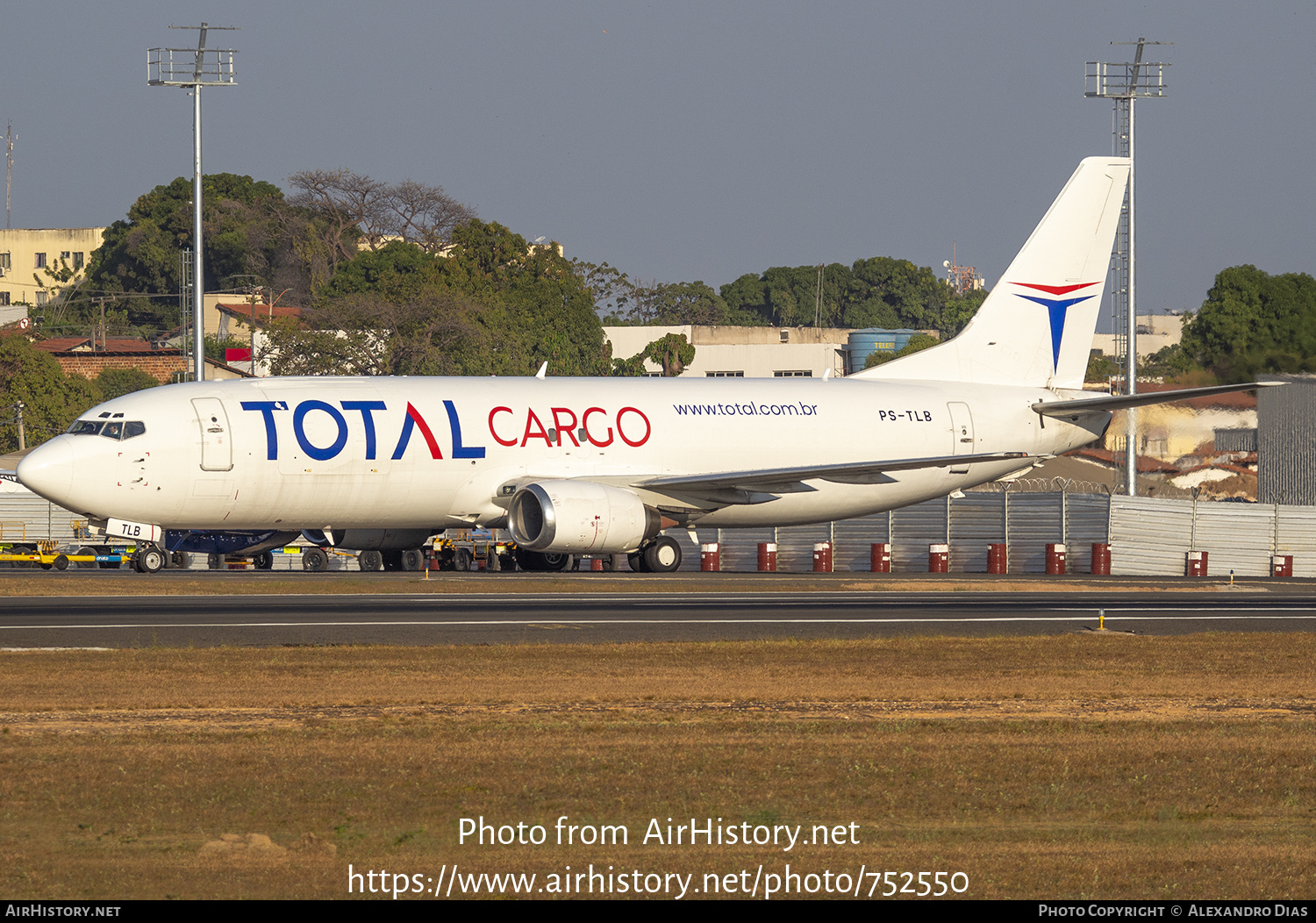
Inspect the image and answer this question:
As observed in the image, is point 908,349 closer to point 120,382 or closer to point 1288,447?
point 120,382

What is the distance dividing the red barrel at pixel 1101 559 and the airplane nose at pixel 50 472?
29.7 metres

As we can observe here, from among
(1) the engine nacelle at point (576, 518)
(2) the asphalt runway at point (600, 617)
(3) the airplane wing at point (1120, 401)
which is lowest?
(2) the asphalt runway at point (600, 617)

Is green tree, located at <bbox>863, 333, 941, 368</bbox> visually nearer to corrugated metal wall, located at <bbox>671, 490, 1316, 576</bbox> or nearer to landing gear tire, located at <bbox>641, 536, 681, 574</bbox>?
corrugated metal wall, located at <bbox>671, 490, 1316, 576</bbox>

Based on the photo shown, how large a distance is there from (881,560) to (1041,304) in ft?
32.6

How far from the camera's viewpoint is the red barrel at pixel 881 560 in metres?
48.6

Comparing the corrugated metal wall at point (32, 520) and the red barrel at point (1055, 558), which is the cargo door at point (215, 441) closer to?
the corrugated metal wall at point (32, 520)

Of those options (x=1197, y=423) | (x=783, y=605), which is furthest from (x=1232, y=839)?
(x=1197, y=423)

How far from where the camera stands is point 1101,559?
157 ft

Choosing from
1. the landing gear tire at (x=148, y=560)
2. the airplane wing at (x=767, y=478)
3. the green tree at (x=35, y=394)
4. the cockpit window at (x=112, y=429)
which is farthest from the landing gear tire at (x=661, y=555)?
the green tree at (x=35, y=394)

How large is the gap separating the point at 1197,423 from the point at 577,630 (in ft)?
117

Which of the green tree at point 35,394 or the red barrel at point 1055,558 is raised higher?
the green tree at point 35,394

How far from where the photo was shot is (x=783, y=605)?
2777 cm

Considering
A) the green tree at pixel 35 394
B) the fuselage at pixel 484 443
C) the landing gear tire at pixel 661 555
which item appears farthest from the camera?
the green tree at pixel 35 394

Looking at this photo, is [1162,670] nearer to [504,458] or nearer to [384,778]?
[384,778]
